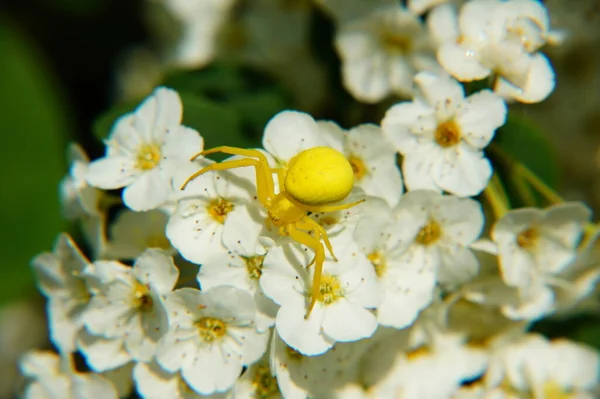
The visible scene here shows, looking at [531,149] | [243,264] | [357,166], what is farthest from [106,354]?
[531,149]

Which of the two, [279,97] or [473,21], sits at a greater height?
[473,21]

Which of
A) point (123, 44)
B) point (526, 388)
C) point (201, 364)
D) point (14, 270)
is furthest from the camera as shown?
point (123, 44)

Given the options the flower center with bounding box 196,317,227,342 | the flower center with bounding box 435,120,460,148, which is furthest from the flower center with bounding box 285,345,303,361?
the flower center with bounding box 435,120,460,148

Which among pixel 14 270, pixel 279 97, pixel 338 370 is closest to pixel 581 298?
pixel 338 370

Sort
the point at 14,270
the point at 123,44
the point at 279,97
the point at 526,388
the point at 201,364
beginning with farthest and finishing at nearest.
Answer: the point at 123,44
the point at 14,270
the point at 279,97
the point at 526,388
the point at 201,364

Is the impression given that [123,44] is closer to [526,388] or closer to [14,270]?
[14,270]

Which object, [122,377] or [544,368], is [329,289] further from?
[544,368]
